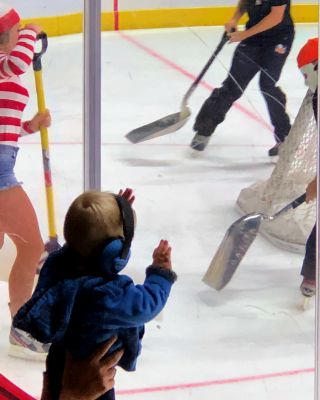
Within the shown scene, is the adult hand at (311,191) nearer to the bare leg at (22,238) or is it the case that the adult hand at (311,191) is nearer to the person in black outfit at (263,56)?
the person in black outfit at (263,56)

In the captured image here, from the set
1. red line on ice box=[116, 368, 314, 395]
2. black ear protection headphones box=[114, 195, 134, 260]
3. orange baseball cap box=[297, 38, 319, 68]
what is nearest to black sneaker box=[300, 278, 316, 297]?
red line on ice box=[116, 368, 314, 395]

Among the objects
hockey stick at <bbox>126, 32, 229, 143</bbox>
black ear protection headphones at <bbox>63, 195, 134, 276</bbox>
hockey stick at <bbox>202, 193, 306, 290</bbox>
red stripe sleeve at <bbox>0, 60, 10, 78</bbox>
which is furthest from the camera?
hockey stick at <bbox>126, 32, 229, 143</bbox>

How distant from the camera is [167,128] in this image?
2234 millimetres

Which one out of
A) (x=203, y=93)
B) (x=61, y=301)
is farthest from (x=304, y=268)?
(x=61, y=301)

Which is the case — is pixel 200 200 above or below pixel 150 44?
below

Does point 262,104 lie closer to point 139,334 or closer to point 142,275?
point 142,275

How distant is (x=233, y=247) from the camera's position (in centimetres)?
212

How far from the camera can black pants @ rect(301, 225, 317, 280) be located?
188 centimetres

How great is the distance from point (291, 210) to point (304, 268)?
131 mm

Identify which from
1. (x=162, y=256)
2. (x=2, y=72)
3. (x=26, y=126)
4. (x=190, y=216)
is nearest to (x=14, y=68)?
(x=2, y=72)

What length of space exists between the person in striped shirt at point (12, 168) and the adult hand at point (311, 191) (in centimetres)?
58

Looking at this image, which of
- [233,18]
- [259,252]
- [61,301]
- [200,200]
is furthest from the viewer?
[200,200]

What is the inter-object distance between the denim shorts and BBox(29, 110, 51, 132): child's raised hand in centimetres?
9

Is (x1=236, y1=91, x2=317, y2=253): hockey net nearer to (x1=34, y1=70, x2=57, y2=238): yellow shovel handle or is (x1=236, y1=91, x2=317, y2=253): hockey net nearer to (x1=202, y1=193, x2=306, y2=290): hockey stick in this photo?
(x1=202, y1=193, x2=306, y2=290): hockey stick
